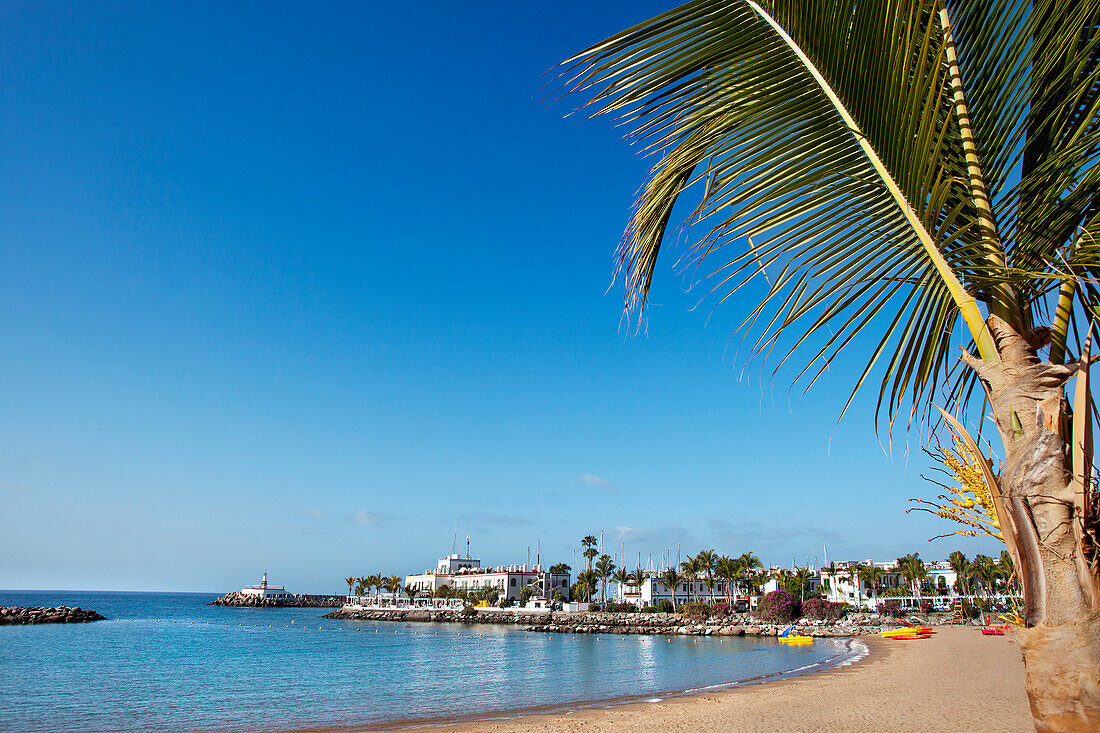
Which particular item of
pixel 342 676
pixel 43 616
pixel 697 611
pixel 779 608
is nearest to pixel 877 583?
pixel 779 608

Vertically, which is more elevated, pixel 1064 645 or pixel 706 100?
pixel 706 100

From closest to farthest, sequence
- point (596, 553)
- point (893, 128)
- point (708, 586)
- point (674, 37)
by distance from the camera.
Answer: point (893, 128), point (674, 37), point (708, 586), point (596, 553)

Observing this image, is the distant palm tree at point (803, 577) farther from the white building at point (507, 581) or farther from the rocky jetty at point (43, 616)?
the rocky jetty at point (43, 616)

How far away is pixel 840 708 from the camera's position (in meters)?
16.8

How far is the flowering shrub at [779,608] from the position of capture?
66938 mm

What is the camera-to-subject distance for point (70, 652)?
49.0 metres

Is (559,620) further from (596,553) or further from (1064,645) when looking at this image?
(1064,645)

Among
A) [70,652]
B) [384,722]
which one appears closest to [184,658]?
[70,652]

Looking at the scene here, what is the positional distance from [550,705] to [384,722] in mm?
5607

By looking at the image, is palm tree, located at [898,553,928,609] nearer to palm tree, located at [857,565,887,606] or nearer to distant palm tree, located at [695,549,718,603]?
palm tree, located at [857,565,887,606]

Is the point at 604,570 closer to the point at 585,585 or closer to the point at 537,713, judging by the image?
the point at 585,585

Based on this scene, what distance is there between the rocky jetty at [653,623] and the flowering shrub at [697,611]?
1076 millimetres

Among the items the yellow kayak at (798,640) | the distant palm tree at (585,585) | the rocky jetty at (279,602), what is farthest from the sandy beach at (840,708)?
the rocky jetty at (279,602)

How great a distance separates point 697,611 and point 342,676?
51.5m
